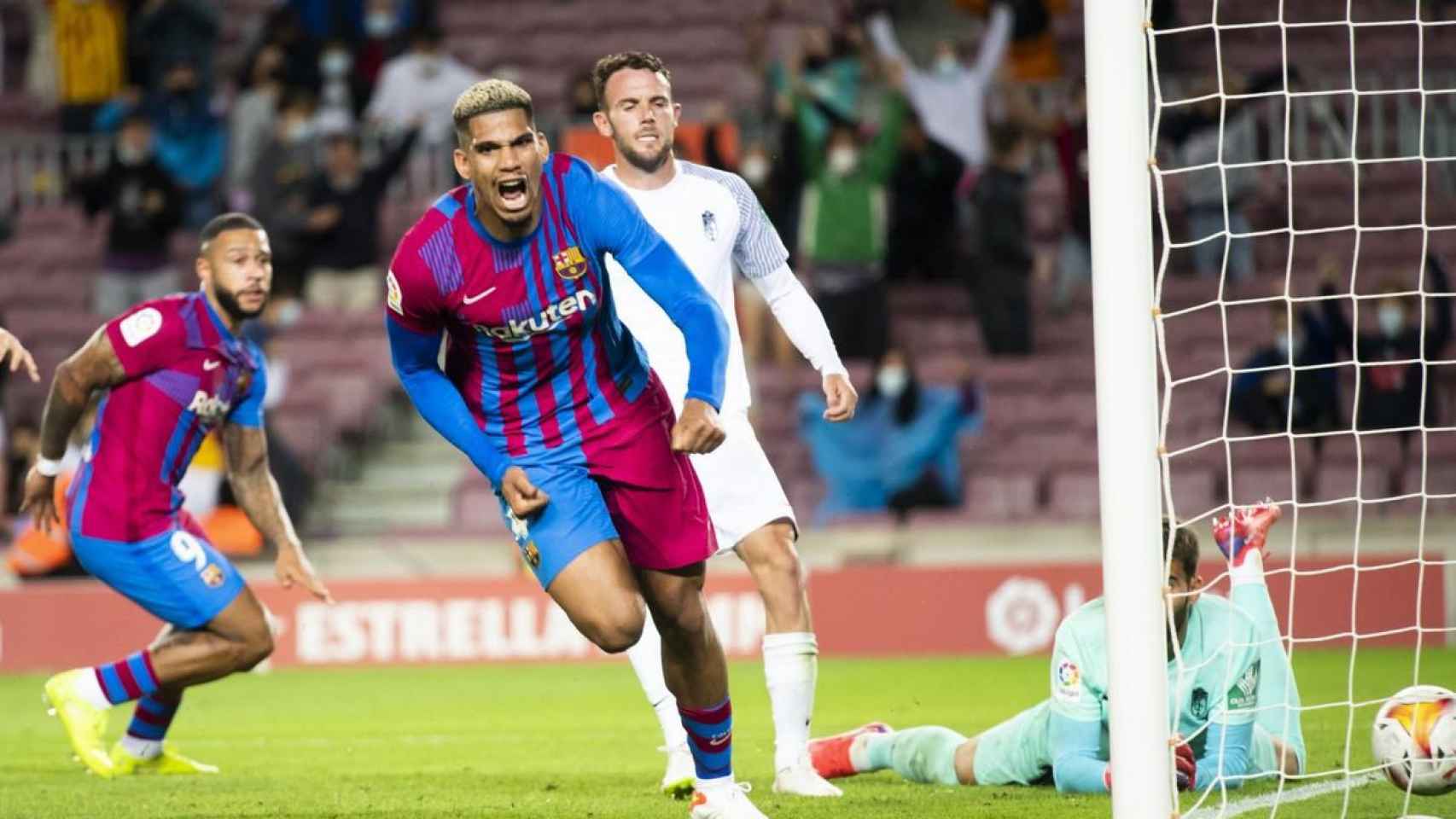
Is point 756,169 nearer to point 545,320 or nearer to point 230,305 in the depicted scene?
point 230,305

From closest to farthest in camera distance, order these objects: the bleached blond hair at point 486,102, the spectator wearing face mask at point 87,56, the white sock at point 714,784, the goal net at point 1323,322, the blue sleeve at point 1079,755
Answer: the bleached blond hair at point 486,102 < the white sock at point 714,784 < the blue sleeve at point 1079,755 < the goal net at point 1323,322 < the spectator wearing face mask at point 87,56

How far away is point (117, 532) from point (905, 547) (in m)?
8.12

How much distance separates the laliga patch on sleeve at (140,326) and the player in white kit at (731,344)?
189 cm

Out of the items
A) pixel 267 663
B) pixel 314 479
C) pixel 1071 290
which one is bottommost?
pixel 267 663

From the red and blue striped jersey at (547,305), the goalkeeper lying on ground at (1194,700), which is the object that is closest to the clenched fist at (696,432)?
the red and blue striped jersey at (547,305)

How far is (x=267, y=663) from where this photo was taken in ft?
45.2

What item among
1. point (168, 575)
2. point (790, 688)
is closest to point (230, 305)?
point (168, 575)

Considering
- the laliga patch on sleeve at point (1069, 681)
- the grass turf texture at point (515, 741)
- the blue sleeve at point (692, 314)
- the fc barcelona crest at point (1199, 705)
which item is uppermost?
the blue sleeve at point (692, 314)

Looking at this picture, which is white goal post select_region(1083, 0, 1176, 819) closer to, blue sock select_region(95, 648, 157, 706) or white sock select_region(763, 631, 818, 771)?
white sock select_region(763, 631, 818, 771)

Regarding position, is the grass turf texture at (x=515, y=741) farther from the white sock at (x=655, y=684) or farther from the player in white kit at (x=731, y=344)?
the player in white kit at (x=731, y=344)

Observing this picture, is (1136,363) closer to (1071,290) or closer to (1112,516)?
(1112,516)

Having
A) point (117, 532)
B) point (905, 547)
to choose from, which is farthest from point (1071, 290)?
point (117, 532)

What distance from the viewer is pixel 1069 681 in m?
5.82

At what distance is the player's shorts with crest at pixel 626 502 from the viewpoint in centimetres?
536
